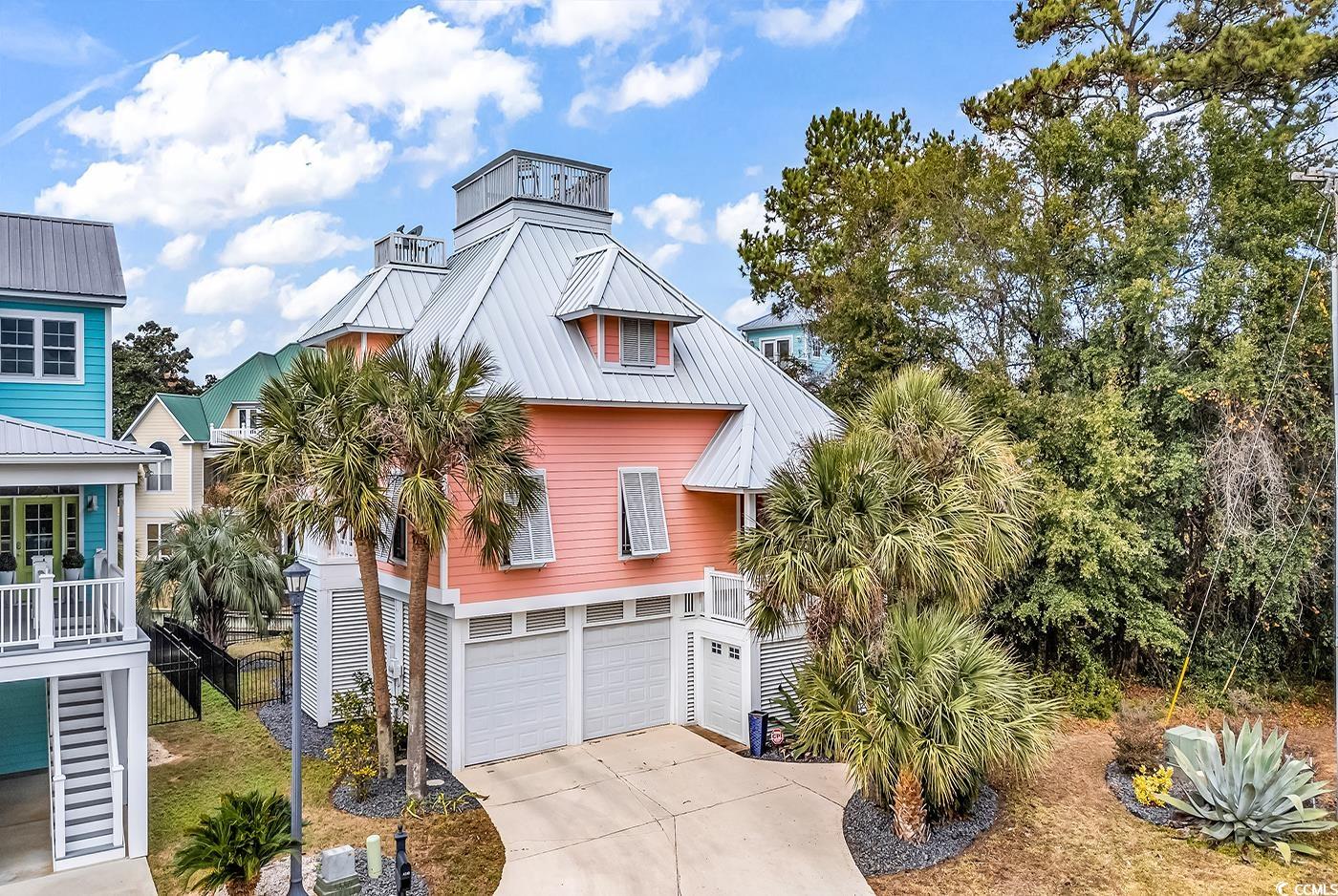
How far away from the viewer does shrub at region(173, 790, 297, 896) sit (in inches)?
334

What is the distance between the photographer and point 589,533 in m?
14.7

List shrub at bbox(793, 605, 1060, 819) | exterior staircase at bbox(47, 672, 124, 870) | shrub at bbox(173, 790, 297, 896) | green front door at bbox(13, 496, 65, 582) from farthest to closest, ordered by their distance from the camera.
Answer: green front door at bbox(13, 496, 65, 582), exterior staircase at bbox(47, 672, 124, 870), shrub at bbox(793, 605, 1060, 819), shrub at bbox(173, 790, 297, 896)

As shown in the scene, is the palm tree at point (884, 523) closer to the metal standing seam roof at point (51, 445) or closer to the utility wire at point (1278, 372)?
the utility wire at point (1278, 372)

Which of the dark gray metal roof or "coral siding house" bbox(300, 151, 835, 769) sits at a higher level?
the dark gray metal roof

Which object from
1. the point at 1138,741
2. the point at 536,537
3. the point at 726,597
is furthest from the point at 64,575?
the point at 1138,741

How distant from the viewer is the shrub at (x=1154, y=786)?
11320 millimetres

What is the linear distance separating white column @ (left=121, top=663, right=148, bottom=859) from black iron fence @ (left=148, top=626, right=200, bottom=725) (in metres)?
6.02

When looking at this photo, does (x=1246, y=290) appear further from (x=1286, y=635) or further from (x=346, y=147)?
(x=346, y=147)

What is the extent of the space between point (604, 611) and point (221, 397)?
29.4m

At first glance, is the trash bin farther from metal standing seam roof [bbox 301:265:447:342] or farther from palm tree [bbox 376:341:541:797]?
metal standing seam roof [bbox 301:265:447:342]

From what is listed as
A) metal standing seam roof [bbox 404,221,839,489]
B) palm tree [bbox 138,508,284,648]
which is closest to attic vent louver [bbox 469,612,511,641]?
metal standing seam roof [bbox 404,221,839,489]

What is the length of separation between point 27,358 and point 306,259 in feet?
42.3

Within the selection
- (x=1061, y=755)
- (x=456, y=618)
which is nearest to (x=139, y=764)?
(x=456, y=618)

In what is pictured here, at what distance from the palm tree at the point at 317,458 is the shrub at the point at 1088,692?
44.2 feet
